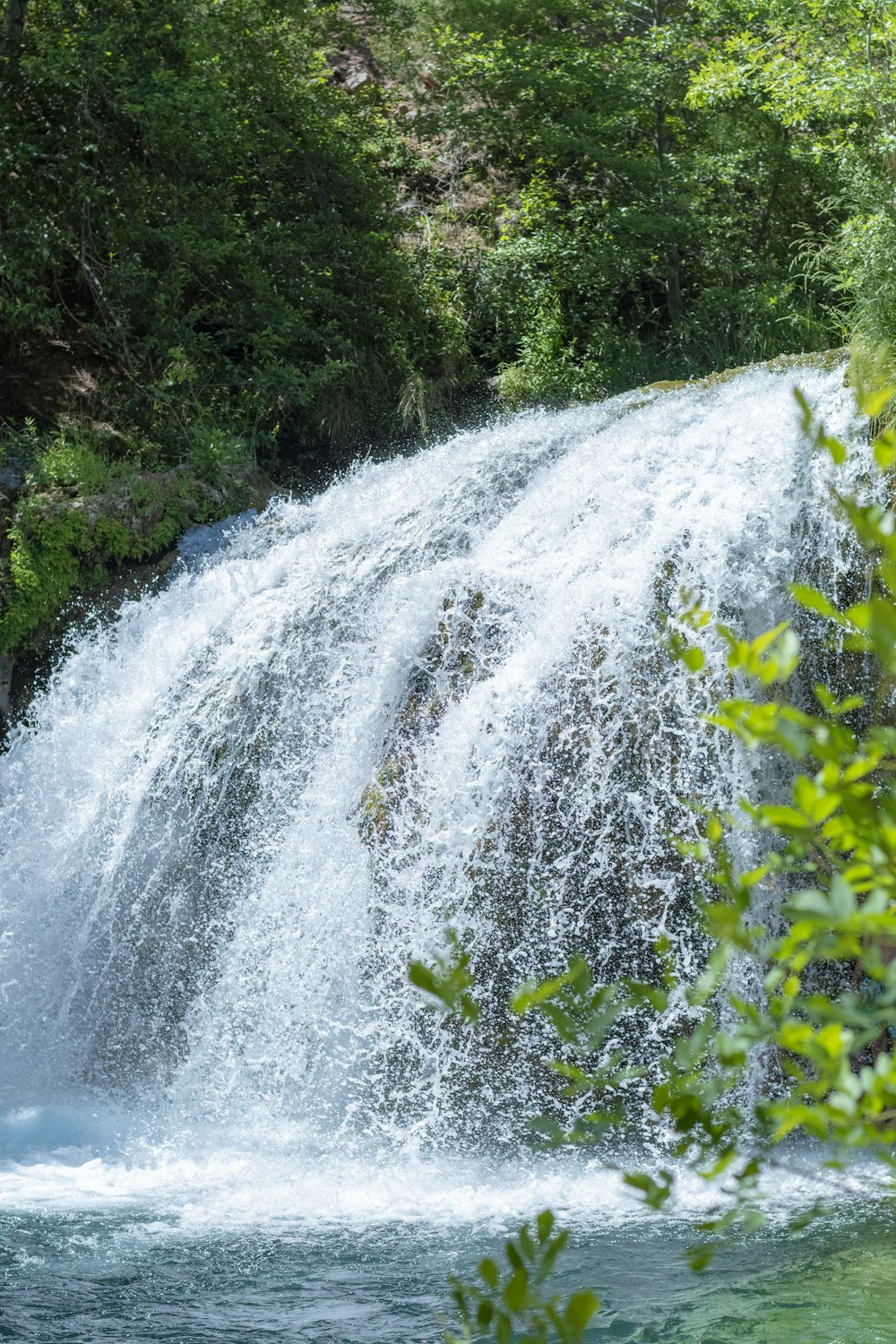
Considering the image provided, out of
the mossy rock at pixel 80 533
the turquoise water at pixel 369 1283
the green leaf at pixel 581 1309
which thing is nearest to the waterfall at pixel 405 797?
the turquoise water at pixel 369 1283

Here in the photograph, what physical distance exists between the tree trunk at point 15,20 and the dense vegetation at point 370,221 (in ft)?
0.09

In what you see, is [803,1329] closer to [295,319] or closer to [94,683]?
[94,683]

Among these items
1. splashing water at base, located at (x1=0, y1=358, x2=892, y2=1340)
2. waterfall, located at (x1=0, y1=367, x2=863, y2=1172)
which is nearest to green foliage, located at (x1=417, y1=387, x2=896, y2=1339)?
splashing water at base, located at (x1=0, y1=358, x2=892, y2=1340)

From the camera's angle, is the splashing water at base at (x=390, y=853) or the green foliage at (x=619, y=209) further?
the green foliage at (x=619, y=209)

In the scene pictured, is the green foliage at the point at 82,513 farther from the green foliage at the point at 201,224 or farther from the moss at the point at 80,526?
the green foliage at the point at 201,224

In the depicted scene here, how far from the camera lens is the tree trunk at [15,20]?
8.90m

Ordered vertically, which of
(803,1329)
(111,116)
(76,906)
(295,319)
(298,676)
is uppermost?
(111,116)

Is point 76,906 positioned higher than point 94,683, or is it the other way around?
point 94,683

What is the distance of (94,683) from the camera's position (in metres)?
6.85

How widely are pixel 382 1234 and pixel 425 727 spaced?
73.6 inches

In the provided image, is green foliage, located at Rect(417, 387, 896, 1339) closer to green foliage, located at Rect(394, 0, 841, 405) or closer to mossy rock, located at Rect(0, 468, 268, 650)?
mossy rock, located at Rect(0, 468, 268, 650)

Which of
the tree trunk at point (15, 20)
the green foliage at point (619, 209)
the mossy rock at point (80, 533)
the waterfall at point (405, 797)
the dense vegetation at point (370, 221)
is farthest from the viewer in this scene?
the green foliage at point (619, 209)

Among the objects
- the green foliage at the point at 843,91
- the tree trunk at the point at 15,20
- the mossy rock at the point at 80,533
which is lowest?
the mossy rock at the point at 80,533

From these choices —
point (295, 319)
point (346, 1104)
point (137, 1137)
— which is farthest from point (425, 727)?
point (295, 319)
